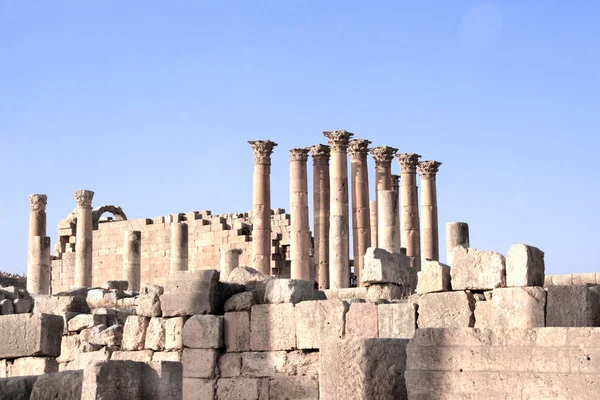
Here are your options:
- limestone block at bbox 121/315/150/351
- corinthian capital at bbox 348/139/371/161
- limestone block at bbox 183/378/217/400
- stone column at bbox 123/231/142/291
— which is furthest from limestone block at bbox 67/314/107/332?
corinthian capital at bbox 348/139/371/161

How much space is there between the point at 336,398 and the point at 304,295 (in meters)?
5.88

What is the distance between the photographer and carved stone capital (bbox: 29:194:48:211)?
110 ft

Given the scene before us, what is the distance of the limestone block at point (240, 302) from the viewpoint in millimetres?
14781

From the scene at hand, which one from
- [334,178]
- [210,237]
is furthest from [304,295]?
[210,237]

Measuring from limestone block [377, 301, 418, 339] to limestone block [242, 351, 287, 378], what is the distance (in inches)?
68.0

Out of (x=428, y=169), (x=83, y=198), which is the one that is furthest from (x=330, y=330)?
(x=83, y=198)

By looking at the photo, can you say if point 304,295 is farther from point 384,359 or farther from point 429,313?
point 384,359

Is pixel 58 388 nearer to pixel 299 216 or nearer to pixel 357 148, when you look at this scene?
pixel 299 216

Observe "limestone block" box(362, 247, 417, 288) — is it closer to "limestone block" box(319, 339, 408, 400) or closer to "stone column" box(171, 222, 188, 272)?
"limestone block" box(319, 339, 408, 400)

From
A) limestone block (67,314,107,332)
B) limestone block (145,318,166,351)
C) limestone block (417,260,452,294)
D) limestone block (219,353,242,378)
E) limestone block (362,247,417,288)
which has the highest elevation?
limestone block (362,247,417,288)

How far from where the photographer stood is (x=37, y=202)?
33688 millimetres

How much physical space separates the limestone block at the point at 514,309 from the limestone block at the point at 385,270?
9.93ft

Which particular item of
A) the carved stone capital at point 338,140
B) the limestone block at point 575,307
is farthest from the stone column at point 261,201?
the limestone block at point 575,307

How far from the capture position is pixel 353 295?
57.4ft
